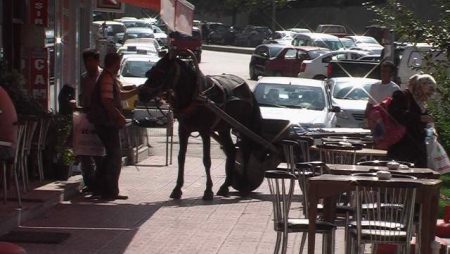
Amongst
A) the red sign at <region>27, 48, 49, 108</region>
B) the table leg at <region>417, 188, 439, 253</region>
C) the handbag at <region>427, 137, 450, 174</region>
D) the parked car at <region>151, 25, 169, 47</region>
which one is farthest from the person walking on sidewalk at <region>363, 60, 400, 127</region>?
the parked car at <region>151, 25, 169, 47</region>

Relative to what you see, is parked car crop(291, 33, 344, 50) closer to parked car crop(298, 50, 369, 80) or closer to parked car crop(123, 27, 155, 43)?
parked car crop(123, 27, 155, 43)

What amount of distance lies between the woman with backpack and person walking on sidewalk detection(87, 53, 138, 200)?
3805mm

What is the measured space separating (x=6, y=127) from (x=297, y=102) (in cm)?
→ 973

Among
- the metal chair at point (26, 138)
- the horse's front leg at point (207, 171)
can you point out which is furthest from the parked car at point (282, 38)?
the metal chair at point (26, 138)

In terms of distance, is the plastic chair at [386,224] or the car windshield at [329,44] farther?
the car windshield at [329,44]

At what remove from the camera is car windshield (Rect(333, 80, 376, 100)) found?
23547 mm

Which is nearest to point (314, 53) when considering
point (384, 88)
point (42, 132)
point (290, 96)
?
point (290, 96)

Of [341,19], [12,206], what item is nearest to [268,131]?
[12,206]

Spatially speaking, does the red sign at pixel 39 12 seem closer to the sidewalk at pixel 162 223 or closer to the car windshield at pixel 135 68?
the sidewalk at pixel 162 223

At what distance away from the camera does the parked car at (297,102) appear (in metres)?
18.8

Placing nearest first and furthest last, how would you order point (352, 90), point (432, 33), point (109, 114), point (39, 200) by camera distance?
1. point (39, 200)
2. point (109, 114)
3. point (432, 33)
4. point (352, 90)

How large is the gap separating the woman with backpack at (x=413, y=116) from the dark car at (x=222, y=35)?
5690 centimetres

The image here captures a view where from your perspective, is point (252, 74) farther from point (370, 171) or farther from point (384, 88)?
point (370, 171)

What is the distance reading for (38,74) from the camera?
15117mm
